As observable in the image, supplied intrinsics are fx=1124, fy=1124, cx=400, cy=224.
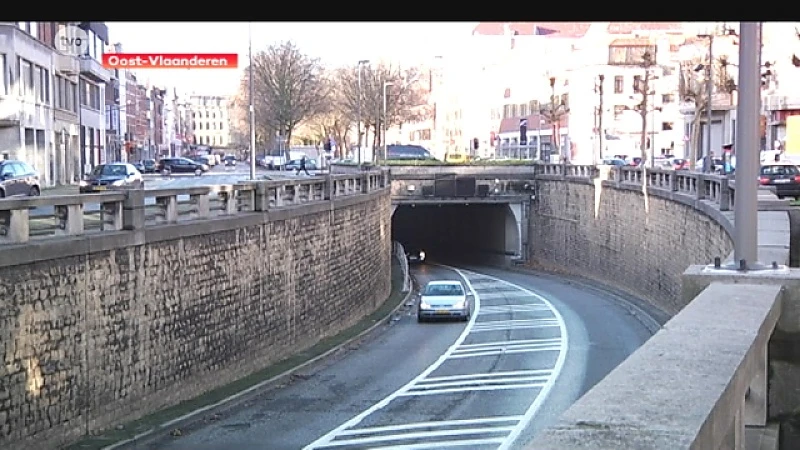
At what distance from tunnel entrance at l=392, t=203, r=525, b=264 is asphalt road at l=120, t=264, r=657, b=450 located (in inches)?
954

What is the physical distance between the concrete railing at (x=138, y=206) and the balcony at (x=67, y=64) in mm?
28699

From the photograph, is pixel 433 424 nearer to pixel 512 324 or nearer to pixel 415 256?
pixel 512 324

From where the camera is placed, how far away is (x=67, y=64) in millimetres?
60906

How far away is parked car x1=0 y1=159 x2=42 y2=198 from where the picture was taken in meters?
30.3

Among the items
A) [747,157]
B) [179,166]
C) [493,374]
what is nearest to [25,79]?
[179,166]

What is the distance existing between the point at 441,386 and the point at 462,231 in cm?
5183

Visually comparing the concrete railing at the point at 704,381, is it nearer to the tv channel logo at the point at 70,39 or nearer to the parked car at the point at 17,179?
the parked car at the point at 17,179

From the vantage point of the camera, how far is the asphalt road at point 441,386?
68.7 ft

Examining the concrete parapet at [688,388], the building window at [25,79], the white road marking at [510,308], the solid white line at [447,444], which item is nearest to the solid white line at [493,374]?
the solid white line at [447,444]

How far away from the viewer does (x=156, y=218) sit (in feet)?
76.5
